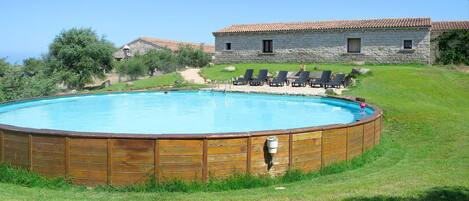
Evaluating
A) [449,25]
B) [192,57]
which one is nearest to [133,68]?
[192,57]

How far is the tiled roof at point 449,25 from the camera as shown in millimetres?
35156

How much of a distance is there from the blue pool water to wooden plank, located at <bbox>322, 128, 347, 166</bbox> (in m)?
5.84

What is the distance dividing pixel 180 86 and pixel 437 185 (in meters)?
21.1

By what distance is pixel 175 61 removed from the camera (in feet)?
160

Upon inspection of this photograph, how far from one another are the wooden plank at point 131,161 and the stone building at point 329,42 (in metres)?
28.8

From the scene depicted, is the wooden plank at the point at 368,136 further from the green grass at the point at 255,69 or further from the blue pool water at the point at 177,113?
the green grass at the point at 255,69

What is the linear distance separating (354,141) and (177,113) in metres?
10.4

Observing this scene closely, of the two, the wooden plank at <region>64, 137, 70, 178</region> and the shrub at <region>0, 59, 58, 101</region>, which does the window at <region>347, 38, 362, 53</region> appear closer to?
the shrub at <region>0, 59, 58, 101</region>

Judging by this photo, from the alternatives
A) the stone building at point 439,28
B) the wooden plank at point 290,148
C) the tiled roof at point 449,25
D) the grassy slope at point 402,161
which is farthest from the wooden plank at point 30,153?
the tiled roof at point 449,25

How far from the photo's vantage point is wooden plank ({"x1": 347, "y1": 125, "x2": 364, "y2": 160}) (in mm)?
10188

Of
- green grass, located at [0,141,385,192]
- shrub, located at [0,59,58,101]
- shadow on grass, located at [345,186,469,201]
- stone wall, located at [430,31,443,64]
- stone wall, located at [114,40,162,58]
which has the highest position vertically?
stone wall, located at [114,40,162,58]

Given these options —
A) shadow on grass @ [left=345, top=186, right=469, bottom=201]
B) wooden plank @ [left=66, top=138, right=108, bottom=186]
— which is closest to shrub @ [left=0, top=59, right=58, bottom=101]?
Answer: wooden plank @ [left=66, top=138, right=108, bottom=186]

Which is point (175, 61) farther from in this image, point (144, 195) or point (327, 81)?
point (144, 195)

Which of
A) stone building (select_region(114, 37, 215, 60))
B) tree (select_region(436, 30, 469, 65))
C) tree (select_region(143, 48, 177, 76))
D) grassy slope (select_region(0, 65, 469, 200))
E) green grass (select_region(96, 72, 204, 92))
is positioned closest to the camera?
grassy slope (select_region(0, 65, 469, 200))
